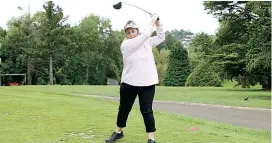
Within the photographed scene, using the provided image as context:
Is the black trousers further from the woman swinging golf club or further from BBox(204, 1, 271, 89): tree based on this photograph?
BBox(204, 1, 271, 89): tree

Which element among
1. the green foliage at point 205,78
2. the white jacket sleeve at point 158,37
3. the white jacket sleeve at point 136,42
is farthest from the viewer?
the green foliage at point 205,78

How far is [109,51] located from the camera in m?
73.2

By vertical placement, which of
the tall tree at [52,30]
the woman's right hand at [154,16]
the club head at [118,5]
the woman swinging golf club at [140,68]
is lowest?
the woman swinging golf club at [140,68]

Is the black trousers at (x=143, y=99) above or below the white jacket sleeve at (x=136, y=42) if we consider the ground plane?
below

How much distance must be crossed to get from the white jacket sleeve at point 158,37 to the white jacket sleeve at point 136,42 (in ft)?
0.60

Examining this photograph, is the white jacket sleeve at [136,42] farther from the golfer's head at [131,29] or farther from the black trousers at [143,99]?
the black trousers at [143,99]

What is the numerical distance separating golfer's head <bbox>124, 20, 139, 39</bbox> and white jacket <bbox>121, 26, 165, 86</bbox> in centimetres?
9

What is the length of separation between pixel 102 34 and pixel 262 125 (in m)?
64.6

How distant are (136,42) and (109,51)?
67.8 meters

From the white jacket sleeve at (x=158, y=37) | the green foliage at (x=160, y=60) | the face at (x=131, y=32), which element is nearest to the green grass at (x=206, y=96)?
the white jacket sleeve at (x=158, y=37)

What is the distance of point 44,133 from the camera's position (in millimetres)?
6629

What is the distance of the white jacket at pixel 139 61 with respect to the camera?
568 centimetres

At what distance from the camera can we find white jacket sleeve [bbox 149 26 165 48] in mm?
5914

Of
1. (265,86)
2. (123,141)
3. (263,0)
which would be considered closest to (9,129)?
(123,141)
